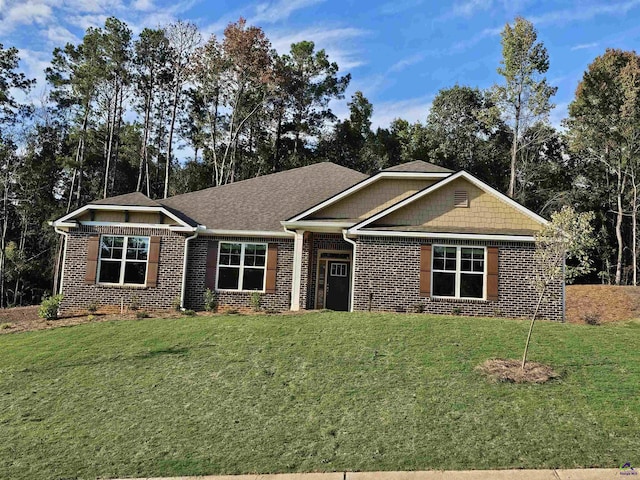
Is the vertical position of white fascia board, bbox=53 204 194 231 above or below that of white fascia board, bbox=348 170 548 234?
below

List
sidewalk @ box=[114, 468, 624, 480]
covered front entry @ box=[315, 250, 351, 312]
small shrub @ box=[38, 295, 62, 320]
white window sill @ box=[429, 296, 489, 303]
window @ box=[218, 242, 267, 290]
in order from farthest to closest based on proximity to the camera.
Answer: covered front entry @ box=[315, 250, 351, 312], window @ box=[218, 242, 267, 290], small shrub @ box=[38, 295, 62, 320], white window sill @ box=[429, 296, 489, 303], sidewalk @ box=[114, 468, 624, 480]

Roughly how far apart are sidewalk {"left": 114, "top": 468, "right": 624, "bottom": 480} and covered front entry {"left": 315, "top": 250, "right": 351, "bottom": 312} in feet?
34.0

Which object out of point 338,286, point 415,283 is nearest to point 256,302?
point 338,286

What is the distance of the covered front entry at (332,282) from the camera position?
15602 mm

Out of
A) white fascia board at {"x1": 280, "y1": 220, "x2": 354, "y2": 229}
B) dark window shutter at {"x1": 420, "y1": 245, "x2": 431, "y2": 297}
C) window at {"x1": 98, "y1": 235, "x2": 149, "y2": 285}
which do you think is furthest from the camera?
window at {"x1": 98, "y1": 235, "x2": 149, "y2": 285}

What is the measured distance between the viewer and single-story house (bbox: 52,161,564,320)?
1370 centimetres

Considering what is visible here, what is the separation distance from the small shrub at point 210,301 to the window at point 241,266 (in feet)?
1.41

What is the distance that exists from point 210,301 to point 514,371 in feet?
31.2

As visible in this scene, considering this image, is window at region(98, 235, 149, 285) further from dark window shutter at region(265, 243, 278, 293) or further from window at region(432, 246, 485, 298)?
window at region(432, 246, 485, 298)

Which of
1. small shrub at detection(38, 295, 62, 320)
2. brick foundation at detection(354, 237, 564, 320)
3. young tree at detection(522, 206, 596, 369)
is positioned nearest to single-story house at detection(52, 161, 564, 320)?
brick foundation at detection(354, 237, 564, 320)

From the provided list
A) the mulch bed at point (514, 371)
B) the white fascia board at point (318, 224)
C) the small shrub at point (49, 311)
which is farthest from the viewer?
the white fascia board at point (318, 224)

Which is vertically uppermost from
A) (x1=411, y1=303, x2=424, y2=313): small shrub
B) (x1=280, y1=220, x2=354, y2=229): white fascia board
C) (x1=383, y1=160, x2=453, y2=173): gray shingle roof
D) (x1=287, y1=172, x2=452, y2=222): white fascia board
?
(x1=383, y1=160, x2=453, y2=173): gray shingle roof

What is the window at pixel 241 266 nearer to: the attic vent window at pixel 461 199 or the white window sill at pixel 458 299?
the white window sill at pixel 458 299

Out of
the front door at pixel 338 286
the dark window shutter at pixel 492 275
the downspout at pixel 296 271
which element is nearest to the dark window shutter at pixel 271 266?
the downspout at pixel 296 271
